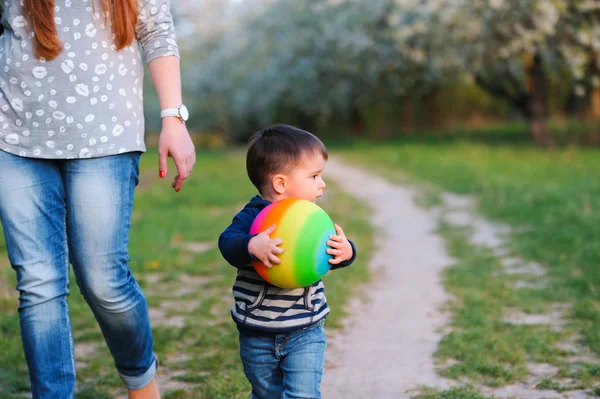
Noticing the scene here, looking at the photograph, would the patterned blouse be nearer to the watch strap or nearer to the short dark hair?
the watch strap

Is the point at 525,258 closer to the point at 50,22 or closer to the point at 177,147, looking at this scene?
the point at 177,147

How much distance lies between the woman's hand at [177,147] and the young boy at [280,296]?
22 cm

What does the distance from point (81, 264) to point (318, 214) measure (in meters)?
0.83

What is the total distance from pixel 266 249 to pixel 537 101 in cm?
1627

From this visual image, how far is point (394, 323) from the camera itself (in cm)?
457

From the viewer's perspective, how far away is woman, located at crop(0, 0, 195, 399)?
248cm

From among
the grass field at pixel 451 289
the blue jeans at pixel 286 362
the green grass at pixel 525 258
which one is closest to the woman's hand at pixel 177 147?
the blue jeans at pixel 286 362

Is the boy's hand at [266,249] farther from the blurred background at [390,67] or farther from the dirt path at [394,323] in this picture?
the blurred background at [390,67]

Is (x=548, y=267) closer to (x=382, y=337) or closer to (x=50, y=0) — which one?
(x=382, y=337)

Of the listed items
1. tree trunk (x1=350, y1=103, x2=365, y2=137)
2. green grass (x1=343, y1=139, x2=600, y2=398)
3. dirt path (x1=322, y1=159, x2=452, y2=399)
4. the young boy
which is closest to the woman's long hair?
the young boy

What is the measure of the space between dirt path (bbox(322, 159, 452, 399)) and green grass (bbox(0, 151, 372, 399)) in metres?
0.19

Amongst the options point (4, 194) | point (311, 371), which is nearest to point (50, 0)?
point (4, 194)

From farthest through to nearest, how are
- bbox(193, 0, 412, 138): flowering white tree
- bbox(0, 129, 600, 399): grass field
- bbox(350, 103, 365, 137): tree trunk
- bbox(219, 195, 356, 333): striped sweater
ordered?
bbox(350, 103, 365, 137): tree trunk
bbox(193, 0, 412, 138): flowering white tree
bbox(0, 129, 600, 399): grass field
bbox(219, 195, 356, 333): striped sweater

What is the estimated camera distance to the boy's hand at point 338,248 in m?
2.47
